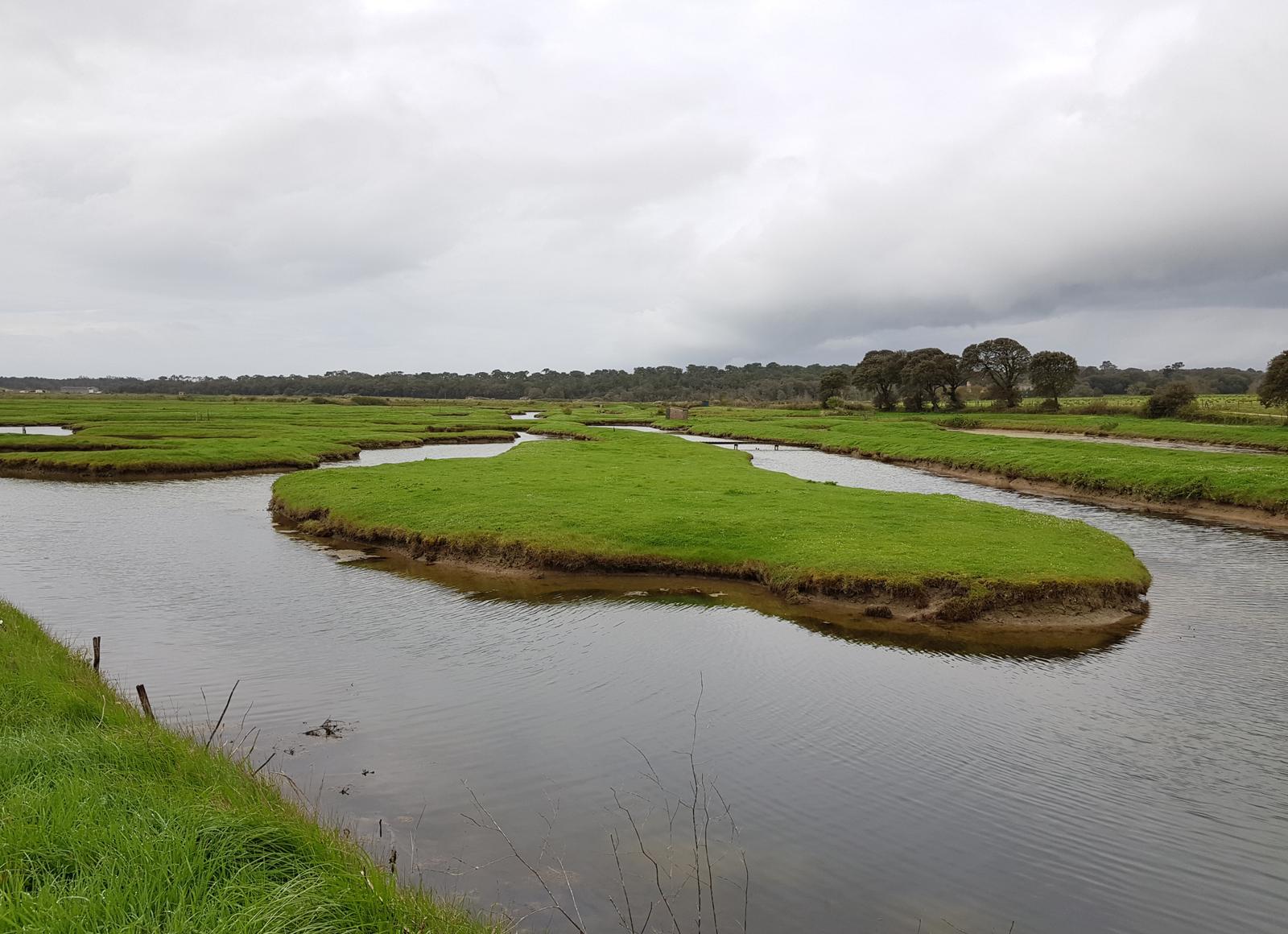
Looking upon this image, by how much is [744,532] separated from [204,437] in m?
66.2

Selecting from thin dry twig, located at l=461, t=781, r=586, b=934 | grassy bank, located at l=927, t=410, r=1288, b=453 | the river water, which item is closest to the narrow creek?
grassy bank, located at l=927, t=410, r=1288, b=453

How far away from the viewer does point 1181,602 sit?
83.4 ft

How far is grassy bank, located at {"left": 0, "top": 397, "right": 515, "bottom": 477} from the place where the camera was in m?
59.3

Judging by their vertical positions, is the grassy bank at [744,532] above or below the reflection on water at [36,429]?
below

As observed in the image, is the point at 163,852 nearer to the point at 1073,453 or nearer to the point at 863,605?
the point at 863,605

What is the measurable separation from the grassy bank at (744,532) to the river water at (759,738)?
292 centimetres

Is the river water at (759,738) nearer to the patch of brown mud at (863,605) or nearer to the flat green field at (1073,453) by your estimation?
the patch of brown mud at (863,605)

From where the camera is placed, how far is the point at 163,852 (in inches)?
288

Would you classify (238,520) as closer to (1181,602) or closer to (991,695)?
(991,695)

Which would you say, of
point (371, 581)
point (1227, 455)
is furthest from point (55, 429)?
Answer: point (1227, 455)

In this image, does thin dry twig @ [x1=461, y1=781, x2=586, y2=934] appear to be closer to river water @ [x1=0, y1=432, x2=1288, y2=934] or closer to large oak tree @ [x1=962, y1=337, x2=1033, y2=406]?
river water @ [x1=0, y1=432, x2=1288, y2=934]

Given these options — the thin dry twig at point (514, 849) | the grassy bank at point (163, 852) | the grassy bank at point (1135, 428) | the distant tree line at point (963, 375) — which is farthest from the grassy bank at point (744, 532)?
the distant tree line at point (963, 375)

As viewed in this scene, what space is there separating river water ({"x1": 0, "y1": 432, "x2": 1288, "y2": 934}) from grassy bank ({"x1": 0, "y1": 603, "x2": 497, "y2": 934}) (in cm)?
235

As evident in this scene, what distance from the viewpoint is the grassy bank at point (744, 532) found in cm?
2486
